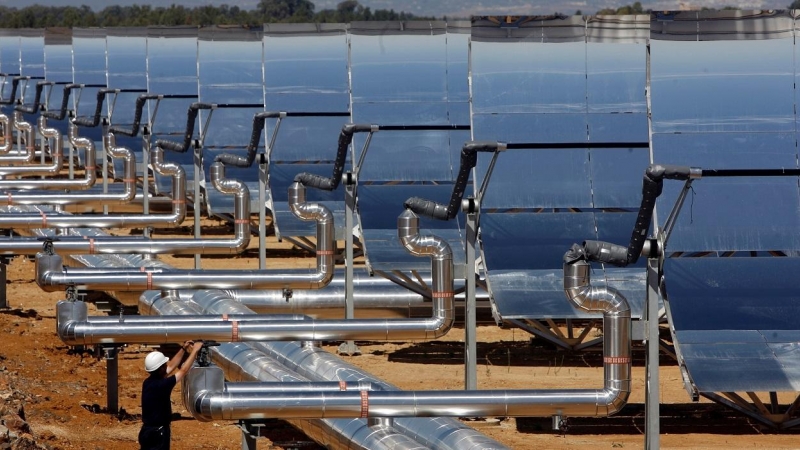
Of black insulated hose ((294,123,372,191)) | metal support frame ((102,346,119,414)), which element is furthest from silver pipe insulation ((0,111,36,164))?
metal support frame ((102,346,119,414))

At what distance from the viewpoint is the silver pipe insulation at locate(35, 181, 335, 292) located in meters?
16.6

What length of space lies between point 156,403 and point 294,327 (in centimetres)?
218

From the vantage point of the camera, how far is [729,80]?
1441 centimetres

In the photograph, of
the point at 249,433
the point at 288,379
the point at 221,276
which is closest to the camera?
the point at 249,433

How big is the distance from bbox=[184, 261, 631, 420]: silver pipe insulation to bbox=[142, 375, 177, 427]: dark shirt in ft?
1.65

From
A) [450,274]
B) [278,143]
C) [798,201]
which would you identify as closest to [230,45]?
[278,143]

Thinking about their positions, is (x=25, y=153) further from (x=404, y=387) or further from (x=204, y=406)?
(x=204, y=406)

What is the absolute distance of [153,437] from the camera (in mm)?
11859

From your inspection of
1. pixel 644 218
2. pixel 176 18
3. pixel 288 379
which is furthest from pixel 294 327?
pixel 176 18

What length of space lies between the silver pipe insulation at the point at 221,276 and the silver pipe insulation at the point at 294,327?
227 cm

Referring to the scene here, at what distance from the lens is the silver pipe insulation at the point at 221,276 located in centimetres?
1664

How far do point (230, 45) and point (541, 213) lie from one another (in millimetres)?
12890

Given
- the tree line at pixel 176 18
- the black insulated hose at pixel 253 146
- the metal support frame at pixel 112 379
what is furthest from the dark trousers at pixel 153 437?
the tree line at pixel 176 18

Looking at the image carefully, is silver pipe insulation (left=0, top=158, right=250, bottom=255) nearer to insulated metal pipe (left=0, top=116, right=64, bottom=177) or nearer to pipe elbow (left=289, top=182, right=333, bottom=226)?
pipe elbow (left=289, top=182, right=333, bottom=226)
